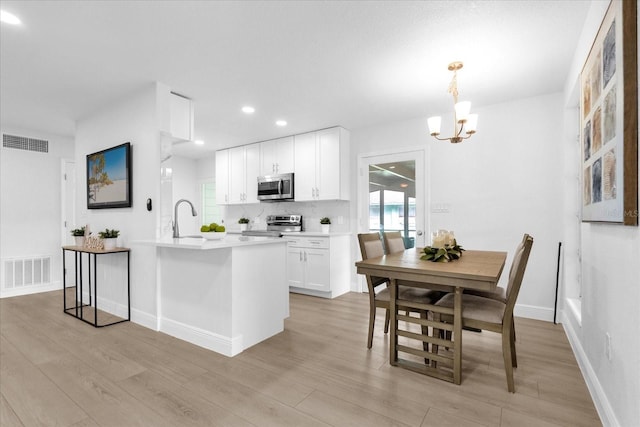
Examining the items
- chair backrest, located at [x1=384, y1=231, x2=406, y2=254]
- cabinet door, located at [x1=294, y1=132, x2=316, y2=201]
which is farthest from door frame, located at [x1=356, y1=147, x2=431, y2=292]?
chair backrest, located at [x1=384, y1=231, x2=406, y2=254]

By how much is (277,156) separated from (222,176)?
145 cm

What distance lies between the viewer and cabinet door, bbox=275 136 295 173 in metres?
5.05

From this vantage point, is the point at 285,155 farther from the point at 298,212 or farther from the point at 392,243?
the point at 392,243

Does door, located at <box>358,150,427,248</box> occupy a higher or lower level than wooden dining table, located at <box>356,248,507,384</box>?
higher

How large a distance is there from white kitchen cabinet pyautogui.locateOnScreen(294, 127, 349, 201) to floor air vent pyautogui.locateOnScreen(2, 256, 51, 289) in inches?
159

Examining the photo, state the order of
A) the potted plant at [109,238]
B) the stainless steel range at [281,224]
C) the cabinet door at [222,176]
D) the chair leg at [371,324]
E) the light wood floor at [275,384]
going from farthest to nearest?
1. the cabinet door at [222,176]
2. the stainless steel range at [281,224]
3. the potted plant at [109,238]
4. the chair leg at [371,324]
5. the light wood floor at [275,384]

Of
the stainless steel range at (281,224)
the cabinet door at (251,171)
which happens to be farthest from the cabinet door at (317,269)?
the cabinet door at (251,171)

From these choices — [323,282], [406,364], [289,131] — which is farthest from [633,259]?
[289,131]

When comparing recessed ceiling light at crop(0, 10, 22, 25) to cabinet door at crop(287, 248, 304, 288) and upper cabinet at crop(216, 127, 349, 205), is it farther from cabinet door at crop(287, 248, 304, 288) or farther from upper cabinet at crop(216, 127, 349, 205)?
cabinet door at crop(287, 248, 304, 288)

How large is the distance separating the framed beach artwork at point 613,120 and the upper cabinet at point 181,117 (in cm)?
347

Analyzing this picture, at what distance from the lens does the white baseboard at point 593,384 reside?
1.58 metres

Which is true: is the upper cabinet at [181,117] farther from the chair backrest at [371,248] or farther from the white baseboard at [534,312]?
the white baseboard at [534,312]

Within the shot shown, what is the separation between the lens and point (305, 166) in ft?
16.1

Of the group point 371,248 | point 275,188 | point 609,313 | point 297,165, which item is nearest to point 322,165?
point 297,165
